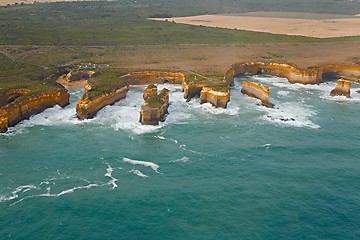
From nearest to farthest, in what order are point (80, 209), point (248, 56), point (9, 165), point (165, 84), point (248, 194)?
point (80, 209) → point (248, 194) → point (9, 165) → point (165, 84) → point (248, 56)

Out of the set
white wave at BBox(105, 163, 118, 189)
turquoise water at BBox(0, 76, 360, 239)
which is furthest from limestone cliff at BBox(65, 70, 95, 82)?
white wave at BBox(105, 163, 118, 189)

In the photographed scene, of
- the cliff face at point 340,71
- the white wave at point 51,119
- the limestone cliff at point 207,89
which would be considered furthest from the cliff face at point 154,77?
the cliff face at point 340,71

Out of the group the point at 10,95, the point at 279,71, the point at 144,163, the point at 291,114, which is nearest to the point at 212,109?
the point at 291,114

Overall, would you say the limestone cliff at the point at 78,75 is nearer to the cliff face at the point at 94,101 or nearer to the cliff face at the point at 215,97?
the cliff face at the point at 94,101

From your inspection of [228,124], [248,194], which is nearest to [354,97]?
[228,124]

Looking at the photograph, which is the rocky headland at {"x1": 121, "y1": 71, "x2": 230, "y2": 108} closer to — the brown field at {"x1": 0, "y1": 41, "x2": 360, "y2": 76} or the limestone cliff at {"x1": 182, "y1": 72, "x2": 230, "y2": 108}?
the limestone cliff at {"x1": 182, "y1": 72, "x2": 230, "y2": 108}

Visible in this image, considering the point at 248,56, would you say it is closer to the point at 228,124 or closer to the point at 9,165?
the point at 228,124
